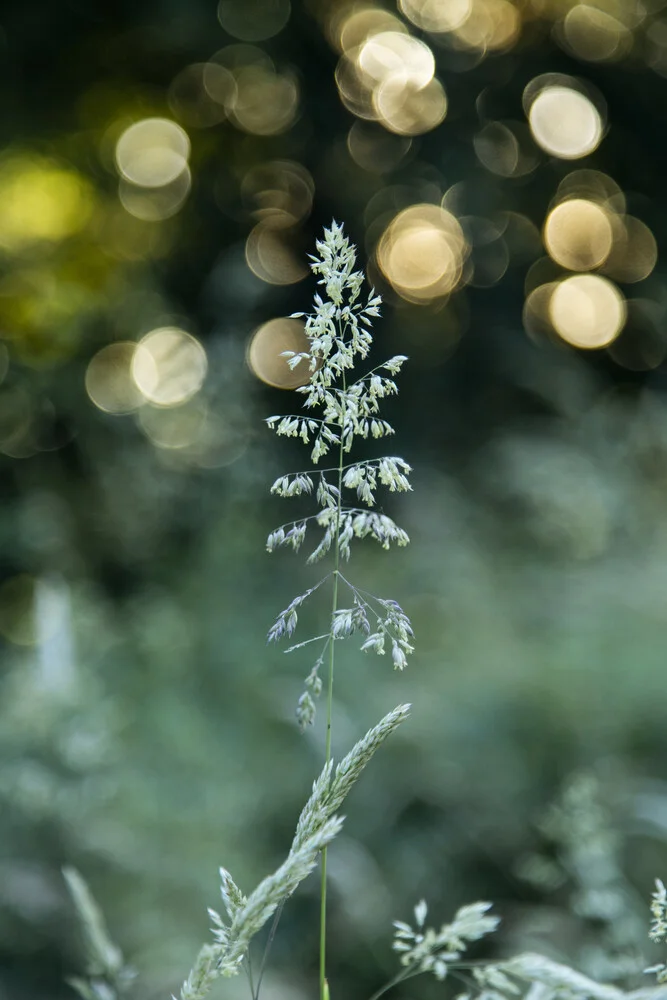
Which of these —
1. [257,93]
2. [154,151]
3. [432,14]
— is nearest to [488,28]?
[432,14]

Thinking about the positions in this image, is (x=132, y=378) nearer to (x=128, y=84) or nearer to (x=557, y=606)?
(x=128, y=84)

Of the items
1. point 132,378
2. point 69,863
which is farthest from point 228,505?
point 69,863

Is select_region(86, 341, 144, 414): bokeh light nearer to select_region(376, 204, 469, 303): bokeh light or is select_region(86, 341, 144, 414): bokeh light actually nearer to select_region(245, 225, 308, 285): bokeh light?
select_region(245, 225, 308, 285): bokeh light

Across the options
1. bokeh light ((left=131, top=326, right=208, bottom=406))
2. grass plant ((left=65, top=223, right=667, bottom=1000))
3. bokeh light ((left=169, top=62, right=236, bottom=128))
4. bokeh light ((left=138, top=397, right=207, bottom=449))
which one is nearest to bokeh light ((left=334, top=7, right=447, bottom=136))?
bokeh light ((left=169, top=62, right=236, bottom=128))

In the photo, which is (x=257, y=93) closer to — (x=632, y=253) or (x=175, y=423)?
(x=175, y=423)

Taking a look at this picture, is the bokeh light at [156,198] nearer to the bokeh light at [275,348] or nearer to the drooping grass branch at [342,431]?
the bokeh light at [275,348]
